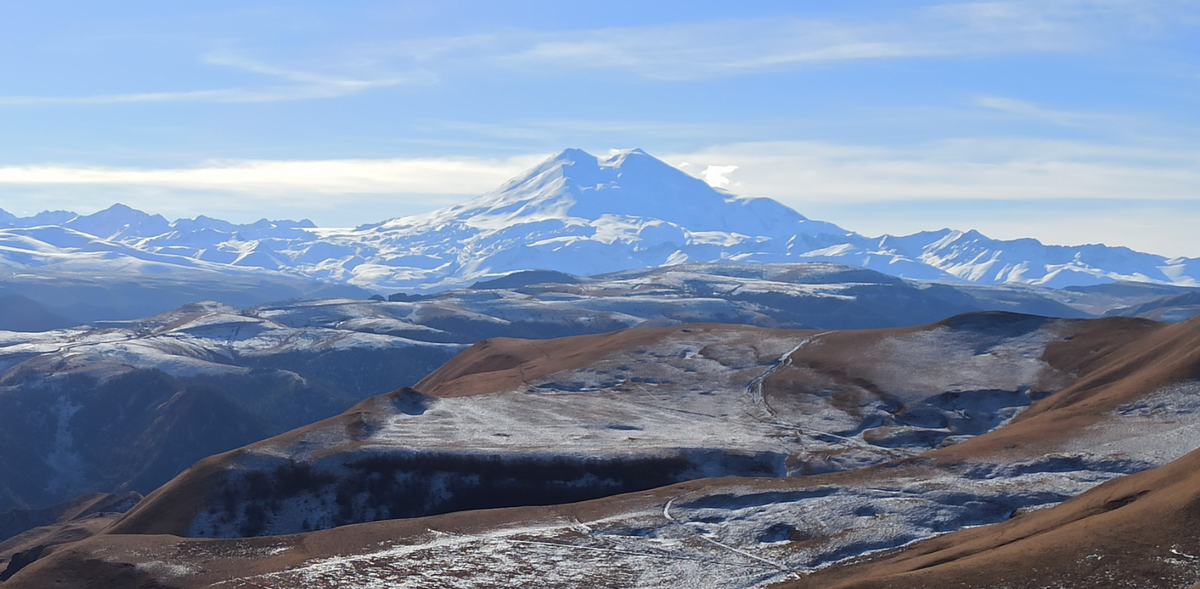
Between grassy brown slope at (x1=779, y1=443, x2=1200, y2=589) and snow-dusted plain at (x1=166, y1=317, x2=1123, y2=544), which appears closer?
grassy brown slope at (x1=779, y1=443, x2=1200, y2=589)

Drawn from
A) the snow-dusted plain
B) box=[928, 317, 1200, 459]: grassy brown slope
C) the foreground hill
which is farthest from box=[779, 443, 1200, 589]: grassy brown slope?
box=[928, 317, 1200, 459]: grassy brown slope

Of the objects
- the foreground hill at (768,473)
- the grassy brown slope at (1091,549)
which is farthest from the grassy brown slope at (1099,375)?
the grassy brown slope at (1091,549)

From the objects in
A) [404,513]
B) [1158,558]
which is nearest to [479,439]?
[404,513]

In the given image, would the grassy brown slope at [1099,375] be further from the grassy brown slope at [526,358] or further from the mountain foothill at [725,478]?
the grassy brown slope at [526,358]

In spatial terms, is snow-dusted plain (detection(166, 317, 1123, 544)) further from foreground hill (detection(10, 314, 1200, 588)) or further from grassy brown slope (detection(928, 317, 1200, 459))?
grassy brown slope (detection(928, 317, 1200, 459))

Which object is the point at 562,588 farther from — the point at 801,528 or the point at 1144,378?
the point at 1144,378

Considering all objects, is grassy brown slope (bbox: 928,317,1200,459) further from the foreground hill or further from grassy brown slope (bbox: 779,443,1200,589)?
grassy brown slope (bbox: 779,443,1200,589)

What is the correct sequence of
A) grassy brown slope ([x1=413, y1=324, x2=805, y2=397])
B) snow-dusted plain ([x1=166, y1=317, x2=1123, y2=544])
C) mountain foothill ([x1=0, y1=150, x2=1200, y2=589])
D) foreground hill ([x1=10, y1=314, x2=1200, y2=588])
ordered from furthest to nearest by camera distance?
grassy brown slope ([x1=413, y1=324, x2=805, y2=397]) → snow-dusted plain ([x1=166, y1=317, x2=1123, y2=544]) → mountain foothill ([x1=0, y1=150, x2=1200, y2=589]) → foreground hill ([x1=10, y1=314, x2=1200, y2=588])

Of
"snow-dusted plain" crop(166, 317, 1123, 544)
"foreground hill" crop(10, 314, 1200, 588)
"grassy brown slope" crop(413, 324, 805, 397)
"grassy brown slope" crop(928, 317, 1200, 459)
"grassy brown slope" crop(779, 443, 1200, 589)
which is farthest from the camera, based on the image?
"grassy brown slope" crop(413, 324, 805, 397)

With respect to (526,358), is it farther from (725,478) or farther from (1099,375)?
(725,478)
